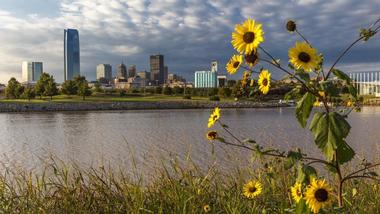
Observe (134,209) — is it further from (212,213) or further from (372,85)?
(372,85)

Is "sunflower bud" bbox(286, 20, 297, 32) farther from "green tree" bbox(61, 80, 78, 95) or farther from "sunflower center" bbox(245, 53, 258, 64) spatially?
"green tree" bbox(61, 80, 78, 95)

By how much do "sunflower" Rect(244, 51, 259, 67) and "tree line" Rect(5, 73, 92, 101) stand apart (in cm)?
8823

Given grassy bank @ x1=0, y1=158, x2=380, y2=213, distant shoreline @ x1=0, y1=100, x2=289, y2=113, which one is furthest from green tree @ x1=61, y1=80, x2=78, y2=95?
grassy bank @ x1=0, y1=158, x2=380, y2=213

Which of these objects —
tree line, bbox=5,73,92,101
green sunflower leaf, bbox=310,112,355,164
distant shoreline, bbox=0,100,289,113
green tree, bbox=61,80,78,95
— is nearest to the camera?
green sunflower leaf, bbox=310,112,355,164

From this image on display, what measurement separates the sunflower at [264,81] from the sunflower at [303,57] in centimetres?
21

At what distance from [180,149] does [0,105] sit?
64.5m

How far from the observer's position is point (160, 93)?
121688mm

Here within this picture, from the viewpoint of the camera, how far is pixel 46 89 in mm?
85812

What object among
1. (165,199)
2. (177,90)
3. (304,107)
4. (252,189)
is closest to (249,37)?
(304,107)

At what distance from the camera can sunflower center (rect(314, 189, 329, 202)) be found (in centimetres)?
232

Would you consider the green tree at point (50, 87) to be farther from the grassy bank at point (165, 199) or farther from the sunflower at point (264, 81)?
the sunflower at point (264, 81)

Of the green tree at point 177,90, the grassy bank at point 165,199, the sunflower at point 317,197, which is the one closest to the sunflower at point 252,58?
the sunflower at point 317,197

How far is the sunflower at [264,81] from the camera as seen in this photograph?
2342mm

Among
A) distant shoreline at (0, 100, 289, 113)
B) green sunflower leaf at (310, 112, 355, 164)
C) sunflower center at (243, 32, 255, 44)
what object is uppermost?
sunflower center at (243, 32, 255, 44)
